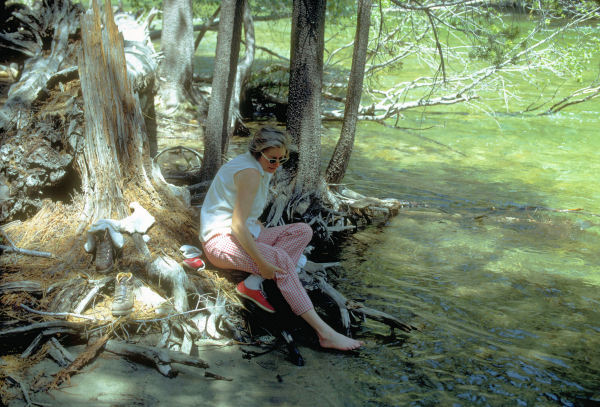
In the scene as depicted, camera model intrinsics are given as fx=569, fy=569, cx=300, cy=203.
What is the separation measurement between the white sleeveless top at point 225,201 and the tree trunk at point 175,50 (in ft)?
22.5

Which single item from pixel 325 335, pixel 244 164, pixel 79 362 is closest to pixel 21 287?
pixel 79 362

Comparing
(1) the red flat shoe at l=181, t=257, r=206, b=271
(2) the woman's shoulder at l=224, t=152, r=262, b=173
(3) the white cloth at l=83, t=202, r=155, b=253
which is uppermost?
(2) the woman's shoulder at l=224, t=152, r=262, b=173

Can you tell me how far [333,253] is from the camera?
6.55 meters

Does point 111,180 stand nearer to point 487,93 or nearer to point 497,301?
point 497,301

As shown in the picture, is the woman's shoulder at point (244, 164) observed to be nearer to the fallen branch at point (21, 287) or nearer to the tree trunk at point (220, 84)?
the fallen branch at point (21, 287)

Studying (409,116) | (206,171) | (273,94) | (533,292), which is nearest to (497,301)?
(533,292)

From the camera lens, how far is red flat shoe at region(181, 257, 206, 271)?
4.57m

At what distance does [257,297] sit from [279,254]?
395mm

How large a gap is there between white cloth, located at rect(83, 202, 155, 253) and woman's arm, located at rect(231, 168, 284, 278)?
2.98 feet

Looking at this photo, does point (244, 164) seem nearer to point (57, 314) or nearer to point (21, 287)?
point (57, 314)

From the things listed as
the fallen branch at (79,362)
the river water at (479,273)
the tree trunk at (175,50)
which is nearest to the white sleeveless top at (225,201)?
the fallen branch at (79,362)

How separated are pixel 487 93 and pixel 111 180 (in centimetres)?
1416

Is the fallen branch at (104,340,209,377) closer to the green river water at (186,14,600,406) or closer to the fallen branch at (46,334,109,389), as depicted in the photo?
the fallen branch at (46,334,109,389)

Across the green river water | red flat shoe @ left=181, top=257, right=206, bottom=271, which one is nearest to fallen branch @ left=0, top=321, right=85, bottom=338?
red flat shoe @ left=181, top=257, right=206, bottom=271
